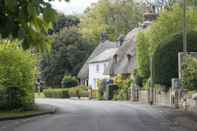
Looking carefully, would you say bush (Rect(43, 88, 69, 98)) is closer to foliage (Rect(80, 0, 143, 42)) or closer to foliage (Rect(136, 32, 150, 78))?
foliage (Rect(80, 0, 143, 42))

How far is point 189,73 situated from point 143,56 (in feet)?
51.2

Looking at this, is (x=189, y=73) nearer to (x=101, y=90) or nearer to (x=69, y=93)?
(x=101, y=90)

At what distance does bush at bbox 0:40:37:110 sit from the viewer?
3516 centimetres

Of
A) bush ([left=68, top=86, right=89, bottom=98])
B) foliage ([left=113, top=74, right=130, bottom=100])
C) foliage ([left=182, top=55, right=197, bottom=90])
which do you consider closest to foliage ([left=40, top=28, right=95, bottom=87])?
bush ([left=68, top=86, right=89, bottom=98])

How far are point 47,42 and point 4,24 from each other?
449 millimetres

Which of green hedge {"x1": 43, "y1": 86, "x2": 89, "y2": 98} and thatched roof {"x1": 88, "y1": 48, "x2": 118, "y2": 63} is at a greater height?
thatched roof {"x1": 88, "y1": 48, "x2": 118, "y2": 63}

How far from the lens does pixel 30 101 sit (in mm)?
37094

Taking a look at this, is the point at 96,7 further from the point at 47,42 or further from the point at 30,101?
the point at 47,42

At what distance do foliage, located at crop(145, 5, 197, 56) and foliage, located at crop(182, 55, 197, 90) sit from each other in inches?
404

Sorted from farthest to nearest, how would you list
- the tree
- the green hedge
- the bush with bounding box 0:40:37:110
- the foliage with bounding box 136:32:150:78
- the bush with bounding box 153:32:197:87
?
the green hedge, the foliage with bounding box 136:32:150:78, the bush with bounding box 153:32:197:87, the bush with bounding box 0:40:37:110, the tree

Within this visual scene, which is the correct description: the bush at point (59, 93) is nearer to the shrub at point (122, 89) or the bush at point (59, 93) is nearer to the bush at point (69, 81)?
the bush at point (69, 81)

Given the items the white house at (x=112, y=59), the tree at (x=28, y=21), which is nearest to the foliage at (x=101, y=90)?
the white house at (x=112, y=59)

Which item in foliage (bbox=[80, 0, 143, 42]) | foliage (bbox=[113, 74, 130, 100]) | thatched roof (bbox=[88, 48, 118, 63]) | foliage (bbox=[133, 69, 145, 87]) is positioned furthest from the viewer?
foliage (bbox=[80, 0, 143, 42])

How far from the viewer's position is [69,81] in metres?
91.6
